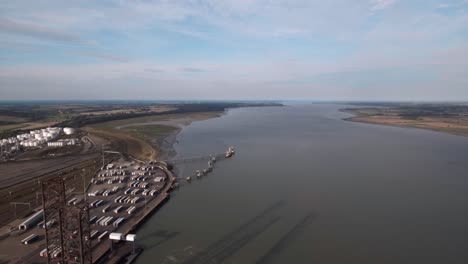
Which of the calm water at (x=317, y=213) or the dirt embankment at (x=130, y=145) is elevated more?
the dirt embankment at (x=130, y=145)

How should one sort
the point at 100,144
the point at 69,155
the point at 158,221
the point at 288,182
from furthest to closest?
1. the point at 100,144
2. the point at 69,155
3. the point at 288,182
4. the point at 158,221

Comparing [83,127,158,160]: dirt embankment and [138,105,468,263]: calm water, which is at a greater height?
[83,127,158,160]: dirt embankment

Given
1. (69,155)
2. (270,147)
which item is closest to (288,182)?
(270,147)

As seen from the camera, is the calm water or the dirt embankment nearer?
the calm water

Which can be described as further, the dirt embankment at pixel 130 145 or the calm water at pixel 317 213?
the dirt embankment at pixel 130 145

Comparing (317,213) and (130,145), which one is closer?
(317,213)

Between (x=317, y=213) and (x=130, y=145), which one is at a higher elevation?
(x=130, y=145)

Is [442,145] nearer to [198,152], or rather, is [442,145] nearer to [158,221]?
[198,152]

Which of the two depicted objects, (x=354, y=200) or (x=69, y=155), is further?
(x=69, y=155)
